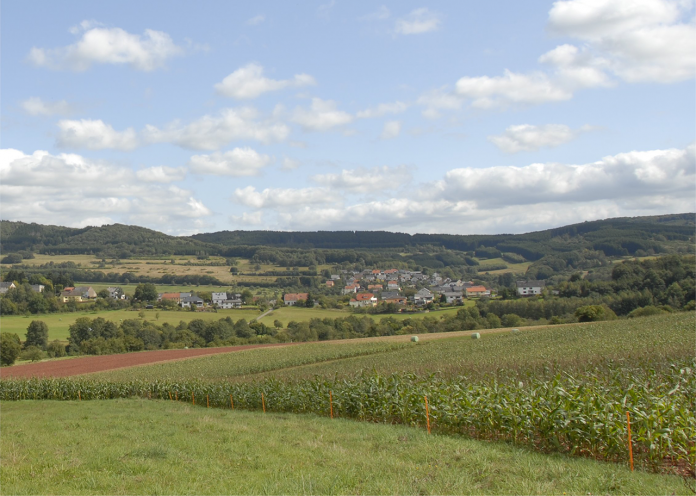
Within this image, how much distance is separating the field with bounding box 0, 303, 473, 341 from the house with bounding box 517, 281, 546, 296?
2911cm

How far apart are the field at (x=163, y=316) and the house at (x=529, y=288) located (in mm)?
29108

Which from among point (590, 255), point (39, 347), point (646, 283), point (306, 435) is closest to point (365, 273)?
point (590, 255)

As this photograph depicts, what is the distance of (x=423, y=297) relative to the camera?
126250 mm

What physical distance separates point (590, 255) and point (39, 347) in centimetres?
15206

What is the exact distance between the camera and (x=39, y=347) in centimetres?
6894

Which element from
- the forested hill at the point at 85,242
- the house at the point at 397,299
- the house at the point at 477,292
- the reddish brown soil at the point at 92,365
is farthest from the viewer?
the forested hill at the point at 85,242

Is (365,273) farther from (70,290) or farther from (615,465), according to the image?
(615,465)

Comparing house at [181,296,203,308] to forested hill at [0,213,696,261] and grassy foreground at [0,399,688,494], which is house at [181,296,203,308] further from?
grassy foreground at [0,399,688,494]

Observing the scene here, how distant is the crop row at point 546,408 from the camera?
391 inches

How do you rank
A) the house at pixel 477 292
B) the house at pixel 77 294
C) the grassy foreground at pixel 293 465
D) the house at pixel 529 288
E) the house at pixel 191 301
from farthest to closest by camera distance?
the house at pixel 477 292, the house at pixel 529 288, the house at pixel 191 301, the house at pixel 77 294, the grassy foreground at pixel 293 465

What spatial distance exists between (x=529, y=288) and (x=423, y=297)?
24.9 m

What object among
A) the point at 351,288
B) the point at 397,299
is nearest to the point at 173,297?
the point at 397,299

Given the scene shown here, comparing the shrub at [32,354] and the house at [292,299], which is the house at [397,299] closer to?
the house at [292,299]

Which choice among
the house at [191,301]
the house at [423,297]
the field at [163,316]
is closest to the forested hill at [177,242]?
the house at [423,297]
